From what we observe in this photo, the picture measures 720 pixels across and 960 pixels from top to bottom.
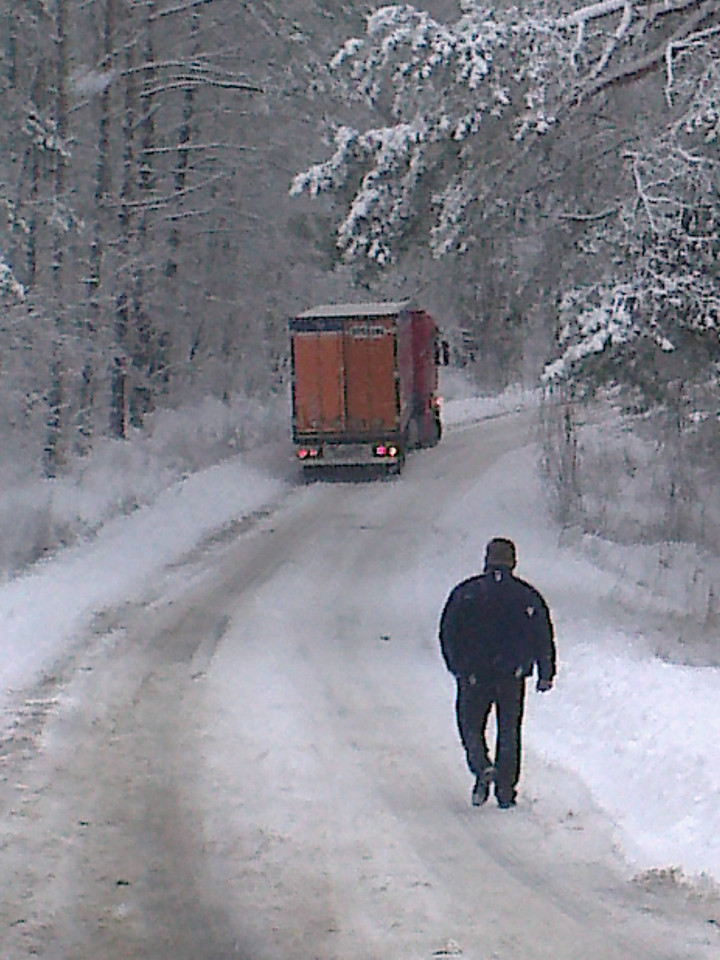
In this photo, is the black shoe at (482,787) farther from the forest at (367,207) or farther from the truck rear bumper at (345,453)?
the truck rear bumper at (345,453)

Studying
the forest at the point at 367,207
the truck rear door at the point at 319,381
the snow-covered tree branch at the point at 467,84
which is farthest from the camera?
the truck rear door at the point at 319,381

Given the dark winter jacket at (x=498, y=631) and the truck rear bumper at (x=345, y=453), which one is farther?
the truck rear bumper at (x=345, y=453)

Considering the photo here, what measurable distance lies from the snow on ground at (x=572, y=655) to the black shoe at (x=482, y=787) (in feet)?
2.33

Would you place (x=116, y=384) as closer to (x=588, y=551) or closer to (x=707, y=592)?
(x=588, y=551)

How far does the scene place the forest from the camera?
1577 cm

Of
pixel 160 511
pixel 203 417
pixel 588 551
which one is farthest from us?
pixel 203 417

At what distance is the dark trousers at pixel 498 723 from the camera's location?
356 inches

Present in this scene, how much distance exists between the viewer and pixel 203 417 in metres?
36.1

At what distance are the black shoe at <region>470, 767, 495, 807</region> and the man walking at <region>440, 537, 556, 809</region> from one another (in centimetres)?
1

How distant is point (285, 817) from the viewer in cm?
900

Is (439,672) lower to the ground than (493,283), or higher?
lower

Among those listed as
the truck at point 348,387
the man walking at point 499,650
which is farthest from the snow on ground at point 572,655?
the truck at point 348,387

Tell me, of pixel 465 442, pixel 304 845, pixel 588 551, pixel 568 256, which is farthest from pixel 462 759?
pixel 465 442

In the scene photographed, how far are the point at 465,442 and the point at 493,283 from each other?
17.2 meters
